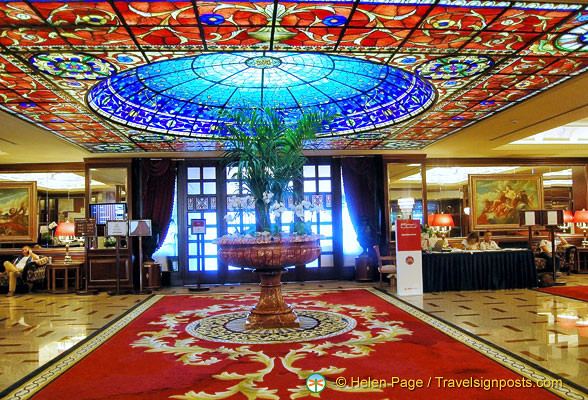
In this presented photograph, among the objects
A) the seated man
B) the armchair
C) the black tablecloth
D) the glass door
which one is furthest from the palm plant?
the seated man

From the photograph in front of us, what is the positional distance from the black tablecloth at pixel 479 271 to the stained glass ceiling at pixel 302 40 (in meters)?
3.22

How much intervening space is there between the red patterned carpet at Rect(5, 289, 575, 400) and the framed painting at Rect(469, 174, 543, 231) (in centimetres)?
706

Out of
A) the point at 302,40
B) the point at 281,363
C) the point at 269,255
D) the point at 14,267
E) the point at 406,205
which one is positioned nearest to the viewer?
the point at 281,363

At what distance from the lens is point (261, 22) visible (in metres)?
4.73

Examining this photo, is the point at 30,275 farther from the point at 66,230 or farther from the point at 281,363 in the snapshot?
the point at 281,363

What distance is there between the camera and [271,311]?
6.36 meters

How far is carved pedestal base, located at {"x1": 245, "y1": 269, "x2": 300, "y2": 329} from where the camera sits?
6246 millimetres

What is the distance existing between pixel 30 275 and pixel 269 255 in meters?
7.18

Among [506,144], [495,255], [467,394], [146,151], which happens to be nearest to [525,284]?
[495,255]

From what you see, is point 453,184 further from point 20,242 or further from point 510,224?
point 20,242

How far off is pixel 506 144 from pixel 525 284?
356cm

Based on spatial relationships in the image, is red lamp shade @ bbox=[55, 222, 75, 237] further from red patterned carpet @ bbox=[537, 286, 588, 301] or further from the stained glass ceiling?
red patterned carpet @ bbox=[537, 286, 588, 301]

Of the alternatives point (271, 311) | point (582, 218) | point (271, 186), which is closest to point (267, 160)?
point (271, 186)

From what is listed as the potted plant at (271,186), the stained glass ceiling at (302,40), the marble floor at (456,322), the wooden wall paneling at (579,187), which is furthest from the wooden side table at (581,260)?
the potted plant at (271,186)
